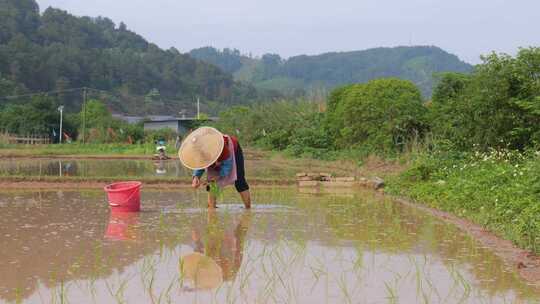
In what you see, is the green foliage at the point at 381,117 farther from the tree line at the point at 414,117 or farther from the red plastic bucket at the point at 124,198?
the red plastic bucket at the point at 124,198

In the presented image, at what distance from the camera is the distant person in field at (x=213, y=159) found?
32.4 feet

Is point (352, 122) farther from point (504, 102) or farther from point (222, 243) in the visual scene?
point (222, 243)

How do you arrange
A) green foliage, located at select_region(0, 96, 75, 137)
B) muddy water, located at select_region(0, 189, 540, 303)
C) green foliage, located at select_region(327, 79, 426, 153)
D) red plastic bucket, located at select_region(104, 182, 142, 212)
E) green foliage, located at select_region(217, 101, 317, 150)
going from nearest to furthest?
1. muddy water, located at select_region(0, 189, 540, 303)
2. red plastic bucket, located at select_region(104, 182, 142, 212)
3. green foliage, located at select_region(327, 79, 426, 153)
4. green foliage, located at select_region(217, 101, 317, 150)
5. green foliage, located at select_region(0, 96, 75, 137)

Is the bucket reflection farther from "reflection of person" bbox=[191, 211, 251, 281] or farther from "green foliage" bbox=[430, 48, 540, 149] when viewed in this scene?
"green foliage" bbox=[430, 48, 540, 149]

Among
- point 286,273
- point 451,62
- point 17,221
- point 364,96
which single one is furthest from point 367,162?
point 451,62

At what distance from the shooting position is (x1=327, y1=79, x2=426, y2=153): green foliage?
20750 mm

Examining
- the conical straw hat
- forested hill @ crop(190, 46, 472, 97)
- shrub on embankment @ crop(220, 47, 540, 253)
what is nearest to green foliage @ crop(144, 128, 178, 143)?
shrub on embankment @ crop(220, 47, 540, 253)

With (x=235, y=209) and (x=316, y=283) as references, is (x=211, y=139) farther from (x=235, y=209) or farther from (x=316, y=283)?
(x=316, y=283)

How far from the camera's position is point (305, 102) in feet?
117

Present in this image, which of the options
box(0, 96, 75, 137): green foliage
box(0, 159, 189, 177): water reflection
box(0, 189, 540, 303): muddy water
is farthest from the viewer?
box(0, 96, 75, 137): green foliage

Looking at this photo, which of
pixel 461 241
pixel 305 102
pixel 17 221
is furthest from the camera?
pixel 305 102

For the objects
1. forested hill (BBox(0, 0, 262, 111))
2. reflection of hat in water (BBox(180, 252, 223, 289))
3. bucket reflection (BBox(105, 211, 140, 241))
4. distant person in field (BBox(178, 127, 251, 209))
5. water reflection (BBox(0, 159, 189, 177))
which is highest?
forested hill (BBox(0, 0, 262, 111))

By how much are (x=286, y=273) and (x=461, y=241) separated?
280 cm

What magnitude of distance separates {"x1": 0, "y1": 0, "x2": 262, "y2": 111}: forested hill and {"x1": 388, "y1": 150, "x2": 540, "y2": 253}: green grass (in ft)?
154
